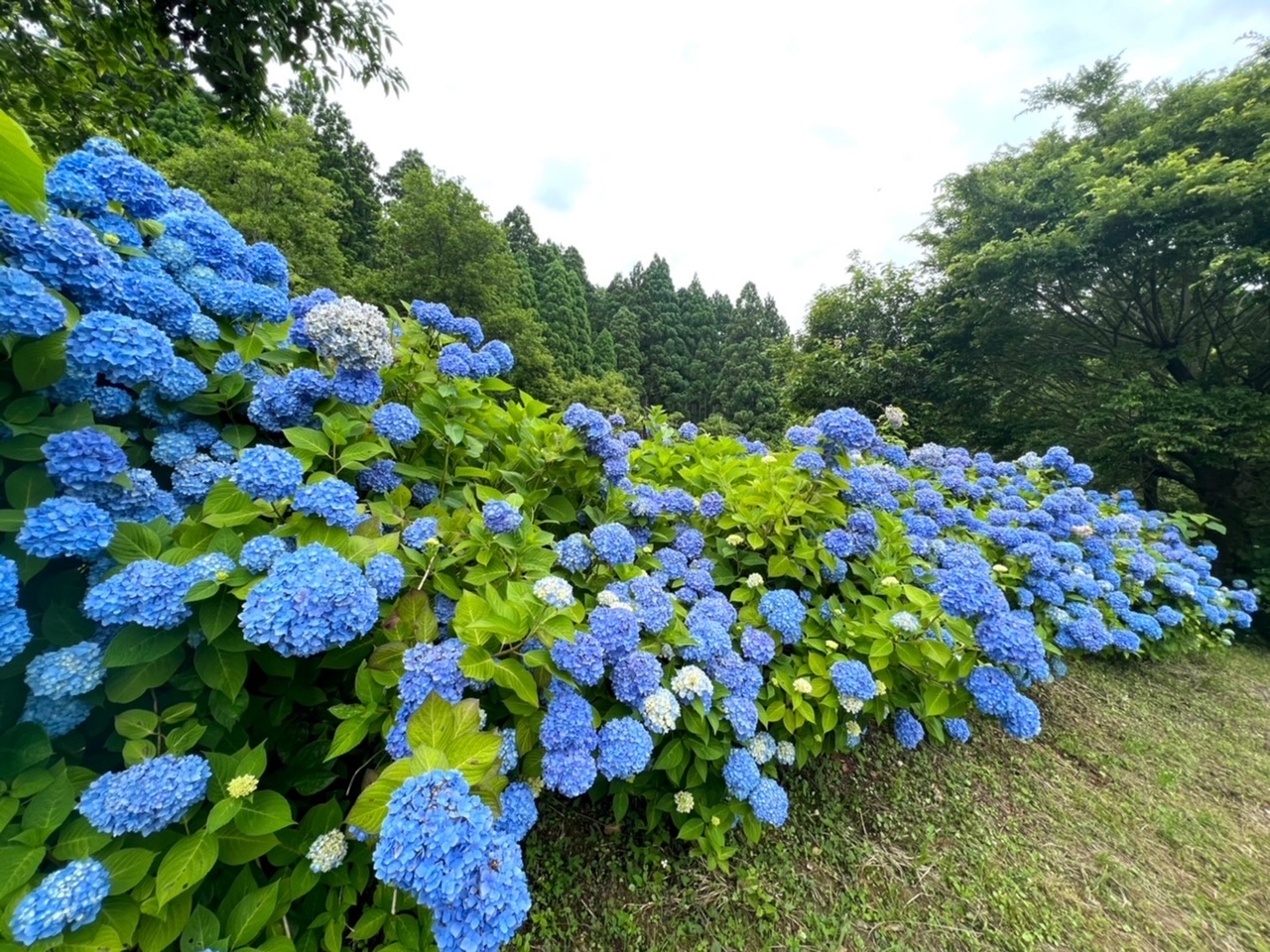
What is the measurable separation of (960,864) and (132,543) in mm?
2927

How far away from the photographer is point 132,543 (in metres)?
1.00

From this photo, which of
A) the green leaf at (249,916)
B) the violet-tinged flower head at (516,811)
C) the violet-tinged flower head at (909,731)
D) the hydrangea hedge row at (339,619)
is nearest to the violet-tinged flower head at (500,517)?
the hydrangea hedge row at (339,619)

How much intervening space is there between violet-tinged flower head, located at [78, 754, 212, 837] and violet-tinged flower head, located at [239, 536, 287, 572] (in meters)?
0.36

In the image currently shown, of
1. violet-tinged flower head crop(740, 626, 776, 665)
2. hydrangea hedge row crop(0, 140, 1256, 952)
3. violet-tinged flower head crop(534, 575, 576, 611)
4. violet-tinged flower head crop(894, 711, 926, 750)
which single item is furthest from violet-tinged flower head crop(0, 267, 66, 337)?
violet-tinged flower head crop(894, 711, 926, 750)

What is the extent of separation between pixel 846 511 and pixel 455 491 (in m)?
1.52

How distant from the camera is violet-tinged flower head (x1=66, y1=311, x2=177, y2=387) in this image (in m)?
1.02

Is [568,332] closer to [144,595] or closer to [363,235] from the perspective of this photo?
[363,235]

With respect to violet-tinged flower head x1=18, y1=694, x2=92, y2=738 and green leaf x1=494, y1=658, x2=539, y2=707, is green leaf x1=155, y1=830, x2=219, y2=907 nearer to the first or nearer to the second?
violet-tinged flower head x1=18, y1=694, x2=92, y2=738

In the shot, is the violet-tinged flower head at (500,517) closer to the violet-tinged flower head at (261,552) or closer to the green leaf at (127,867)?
the violet-tinged flower head at (261,552)

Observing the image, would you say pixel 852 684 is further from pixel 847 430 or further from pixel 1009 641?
pixel 847 430

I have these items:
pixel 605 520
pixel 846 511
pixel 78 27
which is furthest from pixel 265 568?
pixel 78 27

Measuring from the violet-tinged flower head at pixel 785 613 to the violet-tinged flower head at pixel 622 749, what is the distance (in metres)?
0.68

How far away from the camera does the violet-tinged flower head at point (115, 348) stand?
3.34 ft

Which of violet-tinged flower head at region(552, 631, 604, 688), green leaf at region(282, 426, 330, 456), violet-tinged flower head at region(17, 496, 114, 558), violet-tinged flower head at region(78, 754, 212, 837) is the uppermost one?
green leaf at region(282, 426, 330, 456)
